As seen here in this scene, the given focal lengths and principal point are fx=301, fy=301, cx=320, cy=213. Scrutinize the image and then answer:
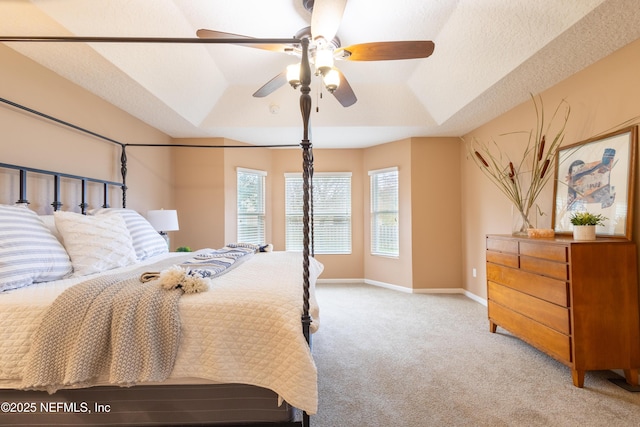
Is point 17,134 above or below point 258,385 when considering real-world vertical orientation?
above

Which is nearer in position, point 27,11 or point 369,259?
point 27,11

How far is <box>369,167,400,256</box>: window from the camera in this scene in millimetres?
A: 4906

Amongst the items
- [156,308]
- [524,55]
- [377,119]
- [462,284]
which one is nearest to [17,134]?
[156,308]

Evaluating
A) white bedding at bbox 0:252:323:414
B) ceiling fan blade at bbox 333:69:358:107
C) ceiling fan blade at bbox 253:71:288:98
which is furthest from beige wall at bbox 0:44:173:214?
ceiling fan blade at bbox 333:69:358:107

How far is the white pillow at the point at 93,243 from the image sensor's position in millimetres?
1998

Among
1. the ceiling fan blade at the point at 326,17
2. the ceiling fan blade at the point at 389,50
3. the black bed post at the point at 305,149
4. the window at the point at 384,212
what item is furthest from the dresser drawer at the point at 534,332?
the ceiling fan blade at the point at 326,17

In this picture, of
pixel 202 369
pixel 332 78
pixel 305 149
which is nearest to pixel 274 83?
pixel 332 78

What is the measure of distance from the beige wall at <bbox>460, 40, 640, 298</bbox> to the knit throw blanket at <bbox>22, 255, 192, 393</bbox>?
3.10 meters

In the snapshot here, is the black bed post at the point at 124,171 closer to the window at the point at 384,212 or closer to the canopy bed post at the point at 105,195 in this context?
the canopy bed post at the point at 105,195

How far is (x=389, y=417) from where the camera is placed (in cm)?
174

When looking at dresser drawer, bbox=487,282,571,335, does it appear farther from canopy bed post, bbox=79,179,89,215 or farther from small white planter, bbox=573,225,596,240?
canopy bed post, bbox=79,179,89,215

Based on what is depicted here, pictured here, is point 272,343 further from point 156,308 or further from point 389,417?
point 389,417

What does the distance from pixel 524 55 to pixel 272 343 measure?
278 cm

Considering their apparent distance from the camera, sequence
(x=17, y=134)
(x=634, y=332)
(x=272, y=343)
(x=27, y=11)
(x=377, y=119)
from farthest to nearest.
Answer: (x=377, y=119)
(x=17, y=134)
(x=634, y=332)
(x=27, y=11)
(x=272, y=343)
